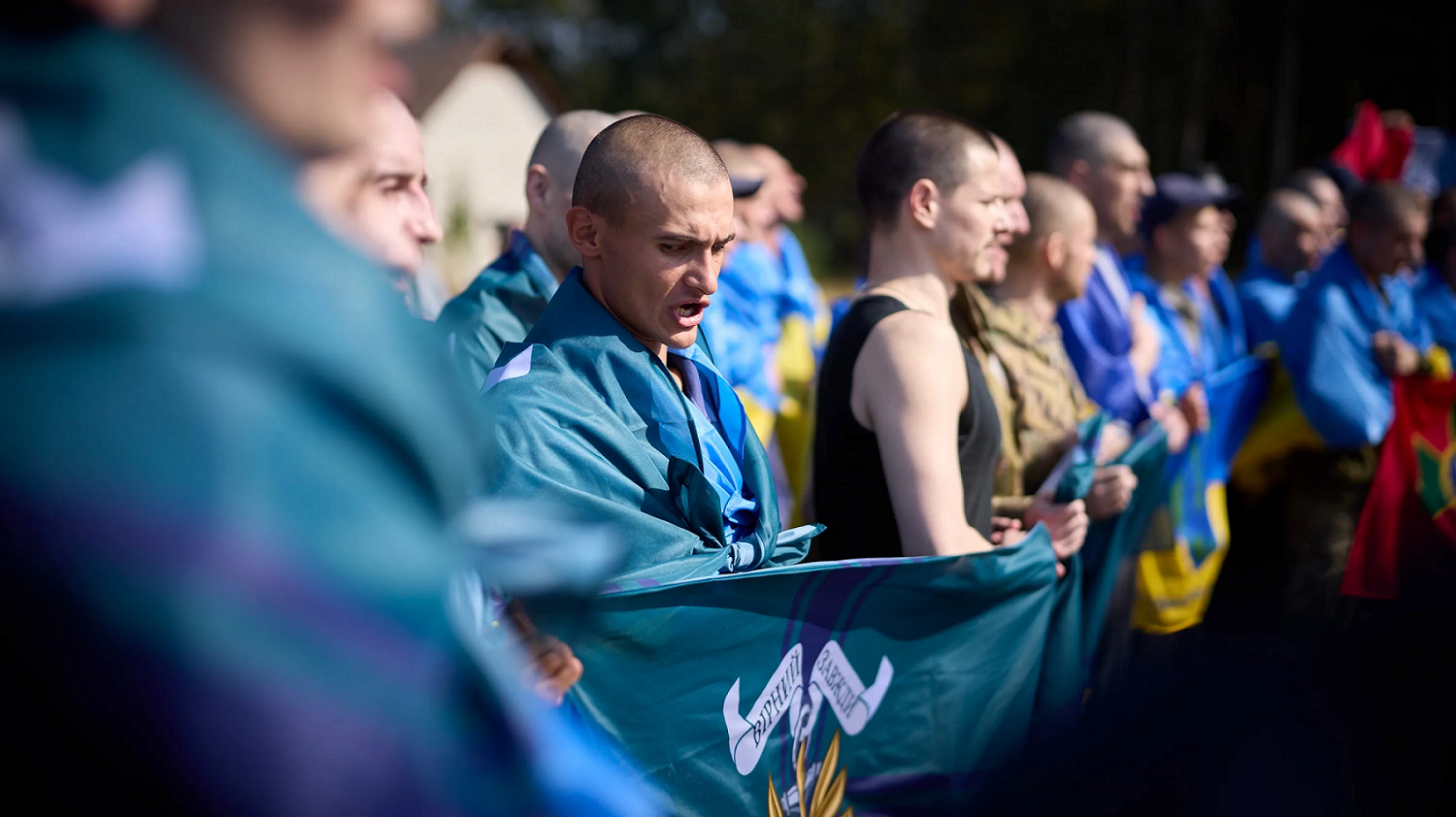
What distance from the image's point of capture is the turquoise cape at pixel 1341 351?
5.12 m

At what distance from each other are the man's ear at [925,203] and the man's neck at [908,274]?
0.21ft

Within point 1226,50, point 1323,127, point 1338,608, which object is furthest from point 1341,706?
point 1226,50

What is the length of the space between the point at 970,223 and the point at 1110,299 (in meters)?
2.10

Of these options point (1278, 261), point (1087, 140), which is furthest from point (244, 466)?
point (1278, 261)

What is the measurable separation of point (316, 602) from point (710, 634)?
5.12 ft

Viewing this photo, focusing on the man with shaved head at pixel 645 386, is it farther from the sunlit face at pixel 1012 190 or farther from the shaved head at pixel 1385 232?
the shaved head at pixel 1385 232

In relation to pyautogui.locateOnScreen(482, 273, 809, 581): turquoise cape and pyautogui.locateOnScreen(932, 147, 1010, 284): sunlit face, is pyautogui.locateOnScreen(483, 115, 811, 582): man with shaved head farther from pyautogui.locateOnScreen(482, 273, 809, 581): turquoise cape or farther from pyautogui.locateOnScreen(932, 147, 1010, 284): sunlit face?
pyautogui.locateOnScreen(932, 147, 1010, 284): sunlit face

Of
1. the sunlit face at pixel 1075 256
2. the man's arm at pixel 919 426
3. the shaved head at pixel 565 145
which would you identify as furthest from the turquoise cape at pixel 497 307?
the sunlit face at pixel 1075 256

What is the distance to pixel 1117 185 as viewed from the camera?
5.82 metres

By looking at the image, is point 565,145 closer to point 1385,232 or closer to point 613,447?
point 613,447

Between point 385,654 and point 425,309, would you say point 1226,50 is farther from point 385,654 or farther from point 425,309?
point 385,654

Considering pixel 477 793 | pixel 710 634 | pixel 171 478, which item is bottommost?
pixel 710 634

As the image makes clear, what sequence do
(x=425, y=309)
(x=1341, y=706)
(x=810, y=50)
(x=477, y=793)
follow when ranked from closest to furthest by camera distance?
1. (x=477, y=793)
2. (x=1341, y=706)
3. (x=425, y=309)
4. (x=810, y=50)

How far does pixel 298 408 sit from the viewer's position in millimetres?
759
